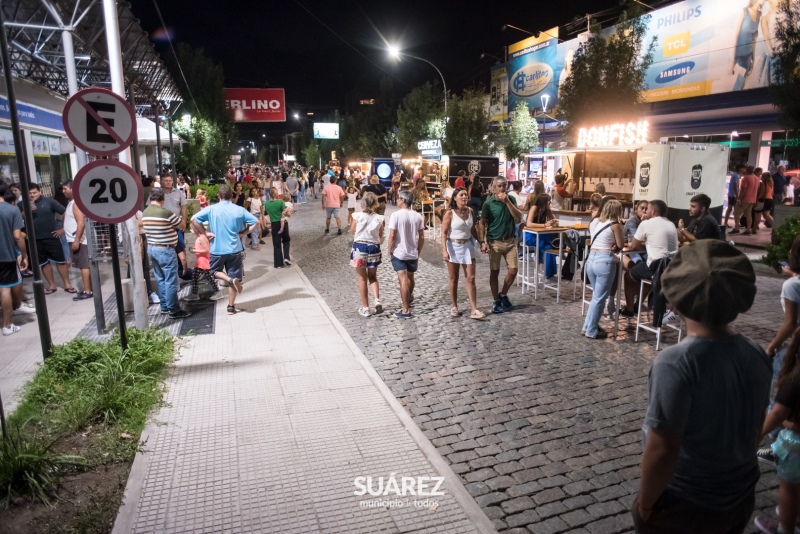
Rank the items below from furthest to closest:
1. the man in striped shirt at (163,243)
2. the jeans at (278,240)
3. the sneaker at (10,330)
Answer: the jeans at (278,240)
the man in striped shirt at (163,243)
the sneaker at (10,330)

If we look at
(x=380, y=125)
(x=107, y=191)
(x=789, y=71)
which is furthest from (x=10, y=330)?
(x=380, y=125)

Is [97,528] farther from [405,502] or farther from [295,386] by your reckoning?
[295,386]

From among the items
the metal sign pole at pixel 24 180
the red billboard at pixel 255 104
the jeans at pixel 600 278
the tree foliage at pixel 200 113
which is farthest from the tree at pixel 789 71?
the red billboard at pixel 255 104

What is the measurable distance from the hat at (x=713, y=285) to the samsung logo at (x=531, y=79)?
34292 mm

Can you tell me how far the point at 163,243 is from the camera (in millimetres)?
7711

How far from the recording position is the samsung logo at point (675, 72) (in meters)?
22.2

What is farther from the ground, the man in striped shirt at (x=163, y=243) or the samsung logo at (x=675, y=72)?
the samsung logo at (x=675, y=72)

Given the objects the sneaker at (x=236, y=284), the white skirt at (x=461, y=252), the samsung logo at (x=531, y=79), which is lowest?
the sneaker at (x=236, y=284)

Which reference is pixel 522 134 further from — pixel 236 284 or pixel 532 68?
pixel 236 284

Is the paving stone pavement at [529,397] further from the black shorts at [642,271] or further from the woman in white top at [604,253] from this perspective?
the black shorts at [642,271]

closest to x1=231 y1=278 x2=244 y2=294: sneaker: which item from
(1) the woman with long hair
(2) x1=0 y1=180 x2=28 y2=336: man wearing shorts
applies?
(2) x1=0 y1=180 x2=28 y2=336: man wearing shorts

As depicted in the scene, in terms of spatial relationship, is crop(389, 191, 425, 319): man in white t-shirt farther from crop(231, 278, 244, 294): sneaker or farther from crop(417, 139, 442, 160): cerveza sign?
crop(417, 139, 442, 160): cerveza sign

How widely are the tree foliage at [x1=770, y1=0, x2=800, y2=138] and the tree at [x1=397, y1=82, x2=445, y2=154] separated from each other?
27.9 metres

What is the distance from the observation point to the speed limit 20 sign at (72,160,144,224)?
5000 millimetres
